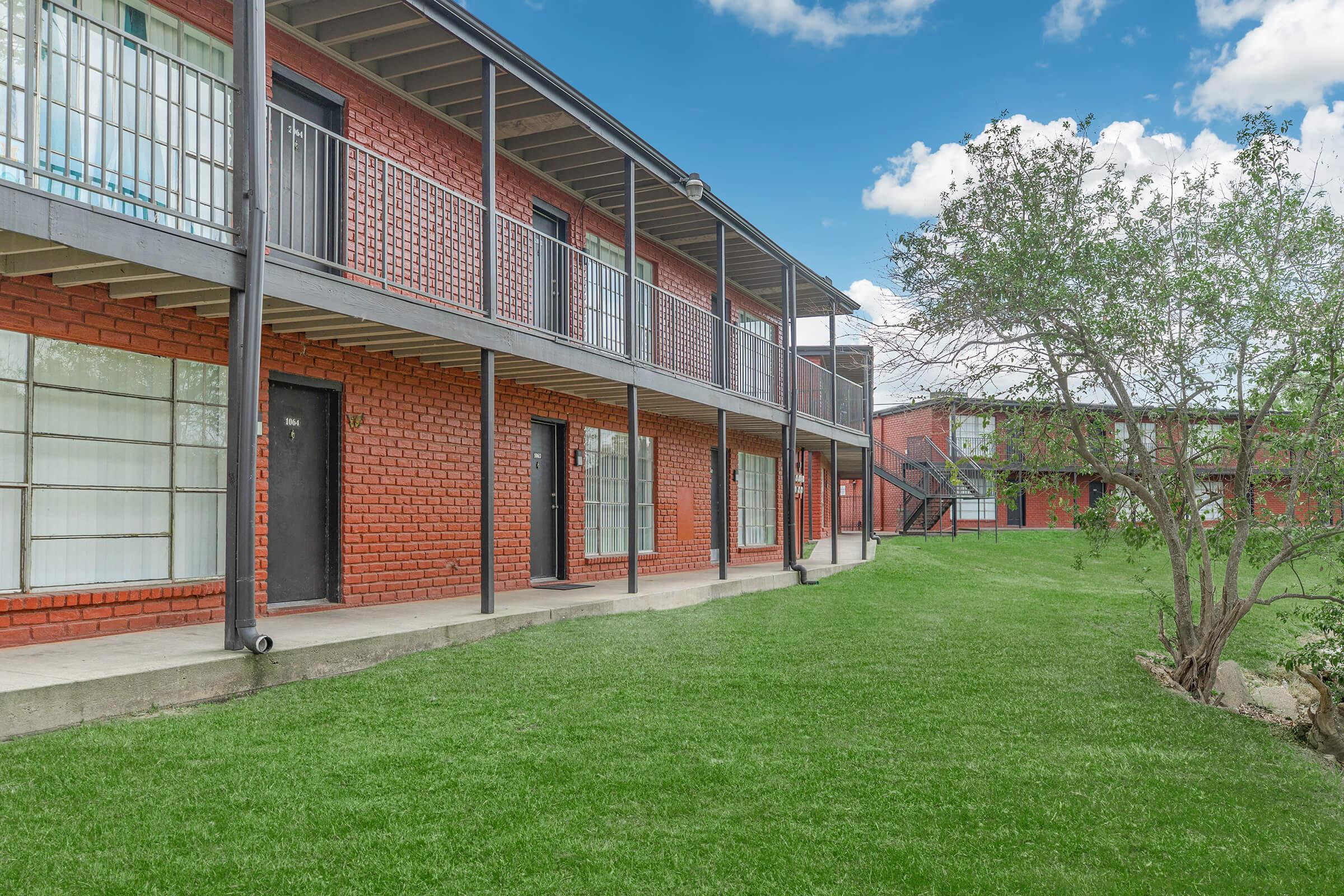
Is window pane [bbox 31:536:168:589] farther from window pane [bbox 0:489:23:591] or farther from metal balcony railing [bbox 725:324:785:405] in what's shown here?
metal balcony railing [bbox 725:324:785:405]

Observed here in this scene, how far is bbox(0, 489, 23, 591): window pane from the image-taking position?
596cm

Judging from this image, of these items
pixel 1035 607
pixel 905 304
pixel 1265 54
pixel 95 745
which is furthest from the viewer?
pixel 1035 607

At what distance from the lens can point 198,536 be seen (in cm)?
727

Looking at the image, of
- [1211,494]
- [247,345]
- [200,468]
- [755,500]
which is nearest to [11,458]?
[200,468]

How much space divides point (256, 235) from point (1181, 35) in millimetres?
14761

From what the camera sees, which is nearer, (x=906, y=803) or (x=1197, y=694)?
(x=906, y=803)

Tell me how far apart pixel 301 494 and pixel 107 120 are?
346 cm

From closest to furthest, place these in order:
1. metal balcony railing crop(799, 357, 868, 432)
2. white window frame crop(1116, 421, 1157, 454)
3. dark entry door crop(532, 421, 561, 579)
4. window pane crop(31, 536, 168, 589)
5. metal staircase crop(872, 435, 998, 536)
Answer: window pane crop(31, 536, 168, 589) < white window frame crop(1116, 421, 1157, 454) < dark entry door crop(532, 421, 561, 579) < metal balcony railing crop(799, 357, 868, 432) < metal staircase crop(872, 435, 998, 536)

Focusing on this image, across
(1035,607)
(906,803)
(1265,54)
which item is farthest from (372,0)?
(1035,607)

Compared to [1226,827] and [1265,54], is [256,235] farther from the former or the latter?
[1265,54]

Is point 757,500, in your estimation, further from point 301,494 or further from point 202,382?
point 202,382

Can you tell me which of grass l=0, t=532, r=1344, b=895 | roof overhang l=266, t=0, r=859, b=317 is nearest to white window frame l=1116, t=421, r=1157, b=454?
grass l=0, t=532, r=1344, b=895

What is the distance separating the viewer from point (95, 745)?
4.32 m

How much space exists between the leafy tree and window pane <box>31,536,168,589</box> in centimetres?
604
